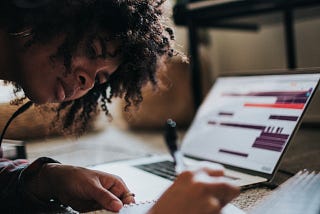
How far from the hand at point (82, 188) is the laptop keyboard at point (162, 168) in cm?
17

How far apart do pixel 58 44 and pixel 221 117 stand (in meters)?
0.46

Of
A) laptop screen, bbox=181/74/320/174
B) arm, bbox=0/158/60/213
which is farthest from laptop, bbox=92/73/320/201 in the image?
→ arm, bbox=0/158/60/213

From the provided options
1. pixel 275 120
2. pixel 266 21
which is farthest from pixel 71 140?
pixel 266 21

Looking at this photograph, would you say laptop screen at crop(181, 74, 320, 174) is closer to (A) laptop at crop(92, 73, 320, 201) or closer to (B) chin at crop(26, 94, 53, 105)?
(A) laptop at crop(92, 73, 320, 201)

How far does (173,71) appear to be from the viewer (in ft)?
5.61

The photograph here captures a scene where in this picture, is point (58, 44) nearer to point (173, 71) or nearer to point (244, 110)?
point (244, 110)

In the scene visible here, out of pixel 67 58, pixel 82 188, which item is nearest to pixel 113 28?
pixel 67 58

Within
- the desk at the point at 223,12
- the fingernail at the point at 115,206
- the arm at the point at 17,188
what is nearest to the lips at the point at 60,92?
the arm at the point at 17,188

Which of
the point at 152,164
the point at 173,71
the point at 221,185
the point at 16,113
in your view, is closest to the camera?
the point at 221,185

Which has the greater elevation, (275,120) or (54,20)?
(54,20)

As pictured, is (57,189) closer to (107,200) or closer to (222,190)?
(107,200)

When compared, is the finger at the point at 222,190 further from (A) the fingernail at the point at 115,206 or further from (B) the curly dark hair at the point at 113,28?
(B) the curly dark hair at the point at 113,28

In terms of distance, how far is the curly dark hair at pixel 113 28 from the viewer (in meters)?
0.59

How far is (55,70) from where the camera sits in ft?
2.10
